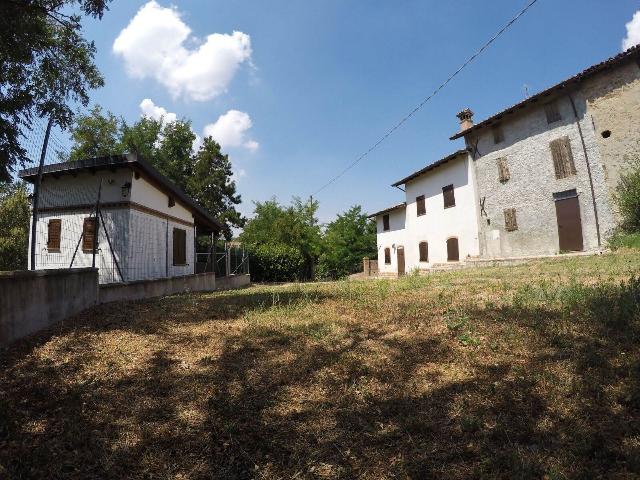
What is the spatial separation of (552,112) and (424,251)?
36.0 feet

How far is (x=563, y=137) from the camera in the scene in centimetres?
1689

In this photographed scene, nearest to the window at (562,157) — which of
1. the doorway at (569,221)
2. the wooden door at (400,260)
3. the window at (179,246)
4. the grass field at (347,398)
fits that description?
the doorway at (569,221)

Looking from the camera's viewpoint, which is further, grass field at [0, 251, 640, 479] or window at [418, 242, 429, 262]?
window at [418, 242, 429, 262]

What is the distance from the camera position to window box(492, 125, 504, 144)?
19.6m

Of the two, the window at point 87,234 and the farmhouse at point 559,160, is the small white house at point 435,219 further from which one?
the window at point 87,234

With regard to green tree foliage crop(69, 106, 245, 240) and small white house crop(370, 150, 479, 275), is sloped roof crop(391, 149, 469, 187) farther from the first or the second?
green tree foliage crop(69, 106, 245, 240)

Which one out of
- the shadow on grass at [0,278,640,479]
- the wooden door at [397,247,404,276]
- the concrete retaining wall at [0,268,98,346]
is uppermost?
the wooden door at [397,247,404,276]

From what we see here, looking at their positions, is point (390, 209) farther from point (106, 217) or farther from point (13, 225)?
point (13, 225)

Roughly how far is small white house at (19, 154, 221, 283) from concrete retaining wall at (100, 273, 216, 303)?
34.9 inches

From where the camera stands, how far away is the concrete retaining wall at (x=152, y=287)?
8717 mm

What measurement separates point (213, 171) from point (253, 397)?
115ft

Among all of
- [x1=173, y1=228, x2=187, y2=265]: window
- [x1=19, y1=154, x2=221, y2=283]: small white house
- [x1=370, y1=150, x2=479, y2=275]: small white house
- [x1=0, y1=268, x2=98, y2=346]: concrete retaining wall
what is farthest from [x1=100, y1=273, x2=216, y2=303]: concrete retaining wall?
[x1=370, y1=150, x2=479, y2=275]: small white house

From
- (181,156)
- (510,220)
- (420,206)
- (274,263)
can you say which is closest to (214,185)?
(181,156)

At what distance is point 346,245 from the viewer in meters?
33.8
